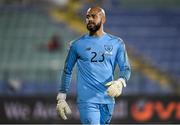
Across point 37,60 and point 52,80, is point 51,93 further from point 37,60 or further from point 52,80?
point 37,60

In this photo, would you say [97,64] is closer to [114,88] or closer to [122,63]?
[122,63]

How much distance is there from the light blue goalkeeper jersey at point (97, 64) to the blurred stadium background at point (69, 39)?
10.7 meters

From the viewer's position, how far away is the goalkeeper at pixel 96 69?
7.17 meters

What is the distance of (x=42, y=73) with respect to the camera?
18906 millimetres

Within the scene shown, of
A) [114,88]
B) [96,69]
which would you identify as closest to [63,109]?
[96,69]

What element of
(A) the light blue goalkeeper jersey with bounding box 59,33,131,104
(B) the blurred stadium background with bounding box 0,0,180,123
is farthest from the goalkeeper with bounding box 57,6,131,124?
(B) the blurred stadium background with bounding box 0,0,180,123

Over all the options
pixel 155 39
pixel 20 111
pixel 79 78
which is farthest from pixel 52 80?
pixel 79 78

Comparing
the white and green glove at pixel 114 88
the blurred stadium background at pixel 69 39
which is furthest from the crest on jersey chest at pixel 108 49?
the blurred stadium background at pixel 69 39

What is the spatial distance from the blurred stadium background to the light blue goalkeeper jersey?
10.7 m

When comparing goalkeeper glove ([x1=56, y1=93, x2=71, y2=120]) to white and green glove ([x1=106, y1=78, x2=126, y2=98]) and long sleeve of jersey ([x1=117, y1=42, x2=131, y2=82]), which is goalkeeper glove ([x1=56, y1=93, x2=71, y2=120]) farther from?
long sleeve of jersey ([x1=117, y1=42, x2=131, y2=82])

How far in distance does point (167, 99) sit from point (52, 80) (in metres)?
3.43

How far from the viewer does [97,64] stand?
725 cm

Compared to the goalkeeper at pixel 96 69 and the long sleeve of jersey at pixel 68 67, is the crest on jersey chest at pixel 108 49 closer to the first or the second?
the goalkeeper at pixel 96 69

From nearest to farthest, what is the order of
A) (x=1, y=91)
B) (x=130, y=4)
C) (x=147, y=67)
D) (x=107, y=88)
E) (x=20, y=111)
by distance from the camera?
(x=107, y=88), (x=20, y=111), (x=1, y=91), (x=147, y=67), (x=130, y=4)
